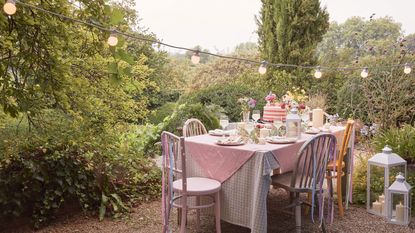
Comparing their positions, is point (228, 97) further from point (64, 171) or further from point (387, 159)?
point (64, 171)

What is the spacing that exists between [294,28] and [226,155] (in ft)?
23.9

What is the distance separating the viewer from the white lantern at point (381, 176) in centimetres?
375

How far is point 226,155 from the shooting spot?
3209 mm

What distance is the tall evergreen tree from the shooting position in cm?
956

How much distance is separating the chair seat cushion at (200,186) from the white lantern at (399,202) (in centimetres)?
171

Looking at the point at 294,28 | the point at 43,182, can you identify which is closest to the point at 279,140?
the point at 43,182

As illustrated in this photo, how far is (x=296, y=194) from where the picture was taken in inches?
128

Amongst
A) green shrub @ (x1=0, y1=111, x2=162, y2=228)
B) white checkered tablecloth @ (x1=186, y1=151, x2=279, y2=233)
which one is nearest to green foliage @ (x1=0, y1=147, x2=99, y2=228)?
green shrub @ (x1=0, y1=111, x2=162, y2=228)

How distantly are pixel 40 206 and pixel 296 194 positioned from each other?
2253 mm

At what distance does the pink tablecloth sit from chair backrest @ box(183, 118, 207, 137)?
0.43 m

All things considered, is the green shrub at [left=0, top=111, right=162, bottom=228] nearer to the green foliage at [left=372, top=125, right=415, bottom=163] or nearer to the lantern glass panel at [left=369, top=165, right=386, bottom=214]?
the lantern glass panel at [left=369, top=165, right=386, bottom=214]

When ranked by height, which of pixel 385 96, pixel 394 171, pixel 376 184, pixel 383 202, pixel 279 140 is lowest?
pixel 383 202

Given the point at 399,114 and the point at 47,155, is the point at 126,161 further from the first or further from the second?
the point at 399,114

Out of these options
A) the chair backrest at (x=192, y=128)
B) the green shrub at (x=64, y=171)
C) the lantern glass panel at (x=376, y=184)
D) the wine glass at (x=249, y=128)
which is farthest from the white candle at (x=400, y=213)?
the green shrub at (x=64, y=171)
